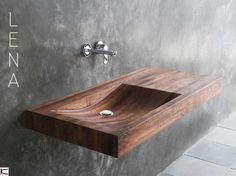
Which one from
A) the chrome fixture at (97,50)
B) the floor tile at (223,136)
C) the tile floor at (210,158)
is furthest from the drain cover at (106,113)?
the floor tile at (223,136)

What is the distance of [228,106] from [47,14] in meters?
2.96

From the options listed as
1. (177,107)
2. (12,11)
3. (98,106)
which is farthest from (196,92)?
(12,11)

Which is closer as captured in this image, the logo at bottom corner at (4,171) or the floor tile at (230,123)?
the logo at bottom corner at (4,171)

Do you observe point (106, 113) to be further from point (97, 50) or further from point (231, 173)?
point (231, 173)

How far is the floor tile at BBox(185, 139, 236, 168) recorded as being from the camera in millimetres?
2980

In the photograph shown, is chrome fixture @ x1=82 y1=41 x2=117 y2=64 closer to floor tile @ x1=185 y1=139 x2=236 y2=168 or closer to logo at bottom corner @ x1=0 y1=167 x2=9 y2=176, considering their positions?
logo at bottom corner @ x1=0 y1=167 x2=9 y2=176

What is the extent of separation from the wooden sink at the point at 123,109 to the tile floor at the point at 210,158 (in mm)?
1054

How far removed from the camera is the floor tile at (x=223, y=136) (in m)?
3.35

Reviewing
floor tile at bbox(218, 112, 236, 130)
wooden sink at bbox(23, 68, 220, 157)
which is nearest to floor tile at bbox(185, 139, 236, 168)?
floor tile at bbox(218, 112, 236, 130)

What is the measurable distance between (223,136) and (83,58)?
219cm

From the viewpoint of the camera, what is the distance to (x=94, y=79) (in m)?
1.86

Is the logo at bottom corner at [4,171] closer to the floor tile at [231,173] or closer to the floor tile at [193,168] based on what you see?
the floor tile at [193,168]

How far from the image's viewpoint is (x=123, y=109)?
5.94ft

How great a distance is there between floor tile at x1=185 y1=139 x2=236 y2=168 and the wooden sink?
3.99 feet
